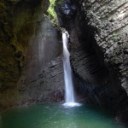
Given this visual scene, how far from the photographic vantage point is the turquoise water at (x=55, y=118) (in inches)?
545

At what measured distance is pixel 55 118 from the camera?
15414 mm

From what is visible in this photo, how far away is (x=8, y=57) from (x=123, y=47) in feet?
20.7

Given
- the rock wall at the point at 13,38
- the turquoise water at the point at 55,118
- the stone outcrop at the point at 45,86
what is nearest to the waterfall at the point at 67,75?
the stone outcrop at the point at 45,86

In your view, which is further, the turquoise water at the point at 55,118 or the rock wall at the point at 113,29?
the turquoise water at the point at 55,118

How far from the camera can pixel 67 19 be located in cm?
1995

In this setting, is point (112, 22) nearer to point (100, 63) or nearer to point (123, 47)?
point (123, 47)

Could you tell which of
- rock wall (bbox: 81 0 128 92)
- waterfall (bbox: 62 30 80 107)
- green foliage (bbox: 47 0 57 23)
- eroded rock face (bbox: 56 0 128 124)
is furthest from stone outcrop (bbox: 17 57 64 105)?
rock wall (bbox: 81 0 128 92)

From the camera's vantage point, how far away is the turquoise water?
13836 millimetres

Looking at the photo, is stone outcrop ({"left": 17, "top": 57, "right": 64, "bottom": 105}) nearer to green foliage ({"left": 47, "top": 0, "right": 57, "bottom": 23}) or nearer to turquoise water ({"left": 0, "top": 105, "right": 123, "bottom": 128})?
turquoise water ({"left": 0, "top": 105, "right": 123, "bottom": 128})

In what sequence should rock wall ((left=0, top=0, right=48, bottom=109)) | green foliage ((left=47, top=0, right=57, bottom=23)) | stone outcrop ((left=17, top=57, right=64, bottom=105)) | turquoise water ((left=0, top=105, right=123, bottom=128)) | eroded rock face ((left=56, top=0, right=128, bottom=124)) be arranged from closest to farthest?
rock wall ((left=0, top=0, right=48, bottom=109)) < eroded rock face ((left=56, top=0, right=128, bottom=124)) < turquoise water ((left=0, top=105, right=123, bottom=128)) < stone outcrop ((left=17, top=57, right=64, bottom=105)) < green foliage ((left=47, top=0, right=57, bottom=23))

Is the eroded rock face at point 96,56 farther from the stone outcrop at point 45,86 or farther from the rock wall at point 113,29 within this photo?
the stone outcrop at point 45,86

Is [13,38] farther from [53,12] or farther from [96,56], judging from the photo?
[53,12]

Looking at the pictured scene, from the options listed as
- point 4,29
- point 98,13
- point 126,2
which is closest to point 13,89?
point 4,29

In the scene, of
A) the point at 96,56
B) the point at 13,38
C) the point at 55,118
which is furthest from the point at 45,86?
the point at 13,38
